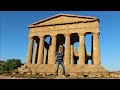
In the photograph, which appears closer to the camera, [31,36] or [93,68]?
[93,68]

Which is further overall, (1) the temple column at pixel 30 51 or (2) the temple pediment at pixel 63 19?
(1) the temple column at pixel 30 51

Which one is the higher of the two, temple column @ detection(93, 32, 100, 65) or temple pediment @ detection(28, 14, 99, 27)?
temple pediment @ detection(28, 14, 99, 27)

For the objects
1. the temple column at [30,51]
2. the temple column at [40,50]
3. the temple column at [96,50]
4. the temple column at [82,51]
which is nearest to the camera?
the temple column at [96,50]

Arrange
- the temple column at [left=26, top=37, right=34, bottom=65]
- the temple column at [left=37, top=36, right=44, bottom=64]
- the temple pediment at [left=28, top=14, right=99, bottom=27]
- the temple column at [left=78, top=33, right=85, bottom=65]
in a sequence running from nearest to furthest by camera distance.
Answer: the temple column at [left=78, top=33, right=85, bottom=65]
the temple pediment at [left=28, top=14, right=99, bottom=27]
the temple column at [left=37, top=36, right=44, bottom=64]
the temple column at [left=26, top=37, right=34, bottom=65]

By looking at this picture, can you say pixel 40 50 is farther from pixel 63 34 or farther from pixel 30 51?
pixel 63 34

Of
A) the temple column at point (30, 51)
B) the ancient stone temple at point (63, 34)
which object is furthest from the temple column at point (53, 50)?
the temple column at point (30, 51)

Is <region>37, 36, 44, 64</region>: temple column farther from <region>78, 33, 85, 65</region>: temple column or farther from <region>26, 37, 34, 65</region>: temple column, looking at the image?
<region>78, 33, 85, 65</region>: temple column

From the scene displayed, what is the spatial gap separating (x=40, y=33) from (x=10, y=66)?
90.9ft

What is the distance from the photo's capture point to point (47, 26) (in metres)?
41.3

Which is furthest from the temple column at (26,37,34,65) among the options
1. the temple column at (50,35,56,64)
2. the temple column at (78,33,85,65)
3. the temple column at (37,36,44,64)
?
the temple column at (78,33,85,65)

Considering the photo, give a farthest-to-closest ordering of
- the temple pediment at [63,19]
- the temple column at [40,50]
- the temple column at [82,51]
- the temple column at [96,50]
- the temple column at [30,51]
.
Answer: the temple column at [30,51] → the temple column at [40,50] → the temple pediment at [63,19] → the temple column at [82,51] → the temple column at [96,50]

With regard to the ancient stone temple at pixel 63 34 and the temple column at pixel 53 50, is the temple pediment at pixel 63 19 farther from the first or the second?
the temple column at pixel 53 50
